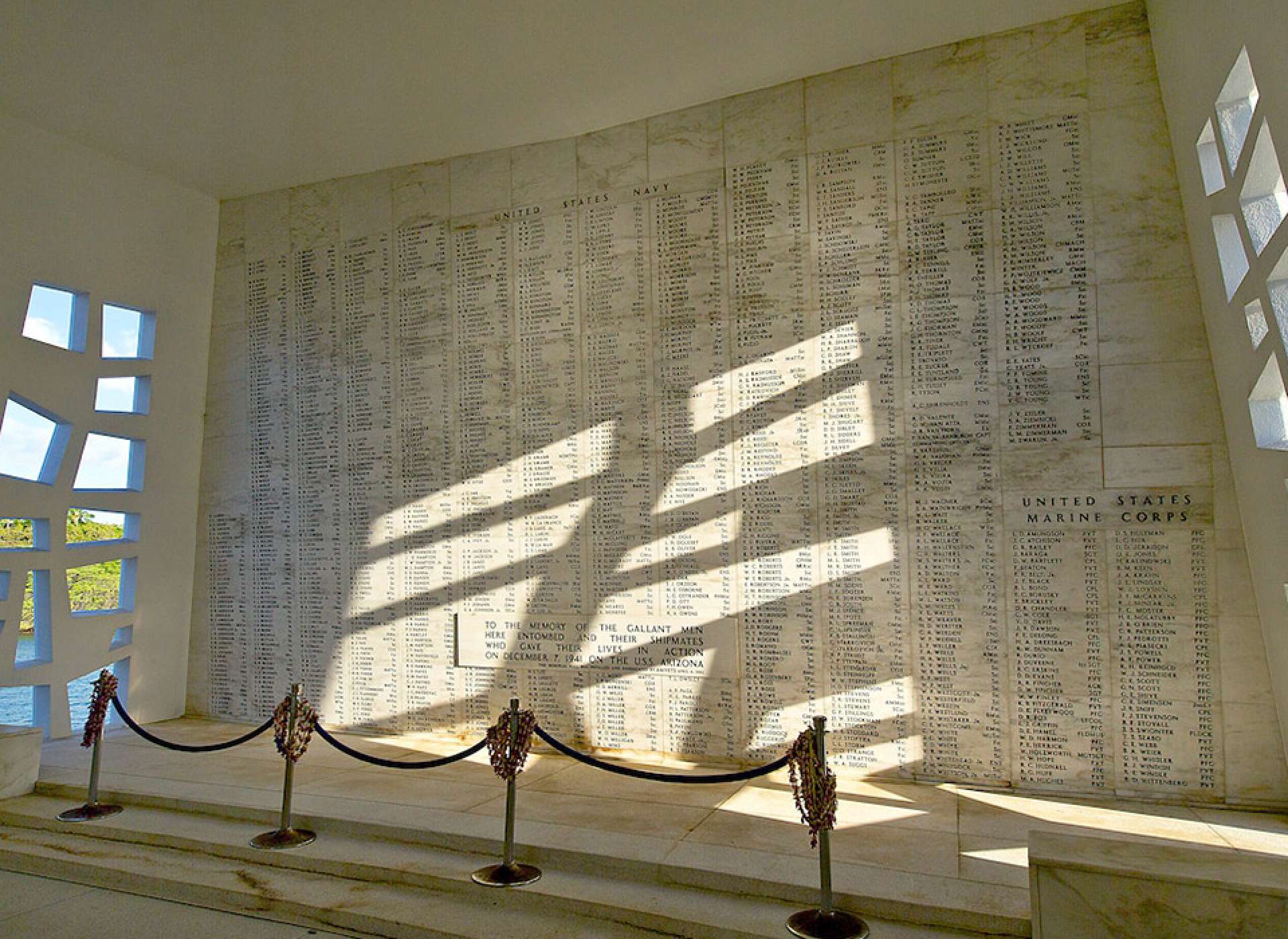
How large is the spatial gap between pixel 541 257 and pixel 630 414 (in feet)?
4.78

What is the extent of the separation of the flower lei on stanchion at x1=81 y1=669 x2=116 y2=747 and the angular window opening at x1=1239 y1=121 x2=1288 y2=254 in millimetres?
6932

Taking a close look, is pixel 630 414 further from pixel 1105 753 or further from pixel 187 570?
pixel 187 570

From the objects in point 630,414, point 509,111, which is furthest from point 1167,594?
point 509,111

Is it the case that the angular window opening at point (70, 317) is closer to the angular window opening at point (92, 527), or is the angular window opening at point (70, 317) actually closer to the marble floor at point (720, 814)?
the angular window opening at point (92, 527)

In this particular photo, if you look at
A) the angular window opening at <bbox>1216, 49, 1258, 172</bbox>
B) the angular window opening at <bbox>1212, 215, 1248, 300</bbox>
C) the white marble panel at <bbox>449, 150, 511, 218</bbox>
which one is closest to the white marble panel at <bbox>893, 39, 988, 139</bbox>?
the angular window opening at <bbox>1216, 49, 1258, 172</bbox>

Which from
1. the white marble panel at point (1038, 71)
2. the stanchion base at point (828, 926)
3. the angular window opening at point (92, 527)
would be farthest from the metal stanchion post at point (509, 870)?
A: the angular window opening at point (92, 527)

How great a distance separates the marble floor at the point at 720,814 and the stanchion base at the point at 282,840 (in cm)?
19

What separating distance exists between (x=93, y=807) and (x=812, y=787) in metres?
4.49

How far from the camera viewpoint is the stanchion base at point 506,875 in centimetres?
425

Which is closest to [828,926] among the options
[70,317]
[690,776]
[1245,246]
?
[690,776]

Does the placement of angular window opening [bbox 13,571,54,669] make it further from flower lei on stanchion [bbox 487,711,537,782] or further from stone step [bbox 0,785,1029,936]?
flower lei on stanchion [bbox 487,711,537,782]

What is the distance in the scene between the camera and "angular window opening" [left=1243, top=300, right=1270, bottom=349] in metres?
4.15

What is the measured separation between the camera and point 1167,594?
16.1 ft

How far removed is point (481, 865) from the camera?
14.7 ft
